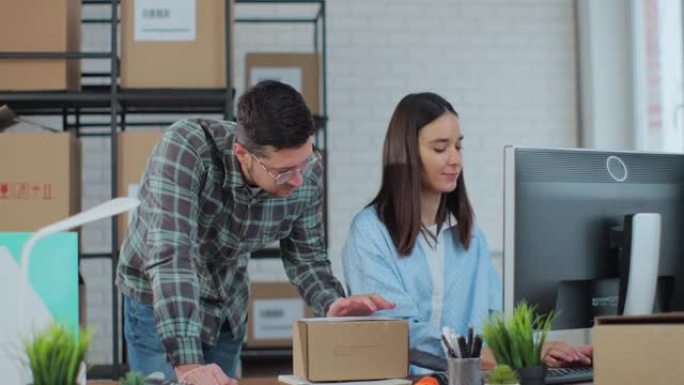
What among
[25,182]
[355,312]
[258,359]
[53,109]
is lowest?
[258,359]

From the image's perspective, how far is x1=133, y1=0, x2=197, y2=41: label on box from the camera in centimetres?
328

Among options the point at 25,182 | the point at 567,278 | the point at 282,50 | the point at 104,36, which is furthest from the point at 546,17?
the point at 567,278

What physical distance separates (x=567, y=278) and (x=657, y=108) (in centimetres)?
263

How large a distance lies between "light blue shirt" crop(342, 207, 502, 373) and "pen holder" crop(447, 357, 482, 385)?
486mm

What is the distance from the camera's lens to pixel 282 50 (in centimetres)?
453

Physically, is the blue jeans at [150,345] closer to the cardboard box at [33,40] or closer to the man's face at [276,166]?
the man's face at [276,166]

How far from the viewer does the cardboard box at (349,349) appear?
1.67m

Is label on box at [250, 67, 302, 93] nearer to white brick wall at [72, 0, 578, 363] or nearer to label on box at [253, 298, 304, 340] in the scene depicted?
white brick wall at [72, 0, 578, 363]

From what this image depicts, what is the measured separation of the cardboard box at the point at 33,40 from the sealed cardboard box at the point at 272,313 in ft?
3.47

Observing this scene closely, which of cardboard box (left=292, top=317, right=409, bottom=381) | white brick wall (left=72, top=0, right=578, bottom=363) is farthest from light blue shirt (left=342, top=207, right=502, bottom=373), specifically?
white brick wall (left=72, top=0, right=578, bottom=363)

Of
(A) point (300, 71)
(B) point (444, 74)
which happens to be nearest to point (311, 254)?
(A) point (300, 71)

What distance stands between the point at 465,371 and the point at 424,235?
65cm

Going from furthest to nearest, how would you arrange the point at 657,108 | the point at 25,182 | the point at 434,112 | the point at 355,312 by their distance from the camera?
1. the point at 657,108
2. the point at 25,182
3. the point at 434,112
4. the point at 355,312

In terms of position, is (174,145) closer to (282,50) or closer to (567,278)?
(567,278)
